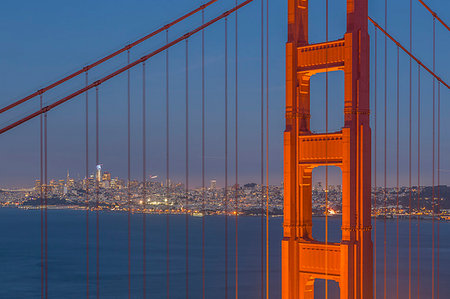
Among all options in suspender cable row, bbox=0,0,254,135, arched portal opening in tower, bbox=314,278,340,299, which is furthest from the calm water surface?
suspender cable row, bbox=0,0,254,135

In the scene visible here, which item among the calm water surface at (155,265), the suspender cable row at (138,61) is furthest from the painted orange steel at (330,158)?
the calm water surface at (155,265)

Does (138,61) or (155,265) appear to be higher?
(138,61)

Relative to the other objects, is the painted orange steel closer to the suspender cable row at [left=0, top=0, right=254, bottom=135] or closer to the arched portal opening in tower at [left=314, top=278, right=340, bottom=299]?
the suspender cable row at [left=0, top=0, right=254, bottom=135]

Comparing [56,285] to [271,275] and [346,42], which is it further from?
[346,42]

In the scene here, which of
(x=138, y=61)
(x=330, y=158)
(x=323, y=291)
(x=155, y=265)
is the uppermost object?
(x=138, y=61)

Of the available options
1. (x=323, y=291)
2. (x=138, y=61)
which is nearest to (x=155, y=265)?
(x=323, y=291)

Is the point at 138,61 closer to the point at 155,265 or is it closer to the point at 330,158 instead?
the point at 330,158

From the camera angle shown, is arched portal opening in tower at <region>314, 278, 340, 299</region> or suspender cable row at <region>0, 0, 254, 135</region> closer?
suspender cable row at <region>0, 0, 254, 135</region>

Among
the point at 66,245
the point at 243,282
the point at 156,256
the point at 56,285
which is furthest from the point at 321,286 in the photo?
the point at 66,245

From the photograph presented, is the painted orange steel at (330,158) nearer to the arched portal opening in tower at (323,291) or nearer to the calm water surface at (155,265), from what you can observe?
the arched portal opening in tower at (323,291)
